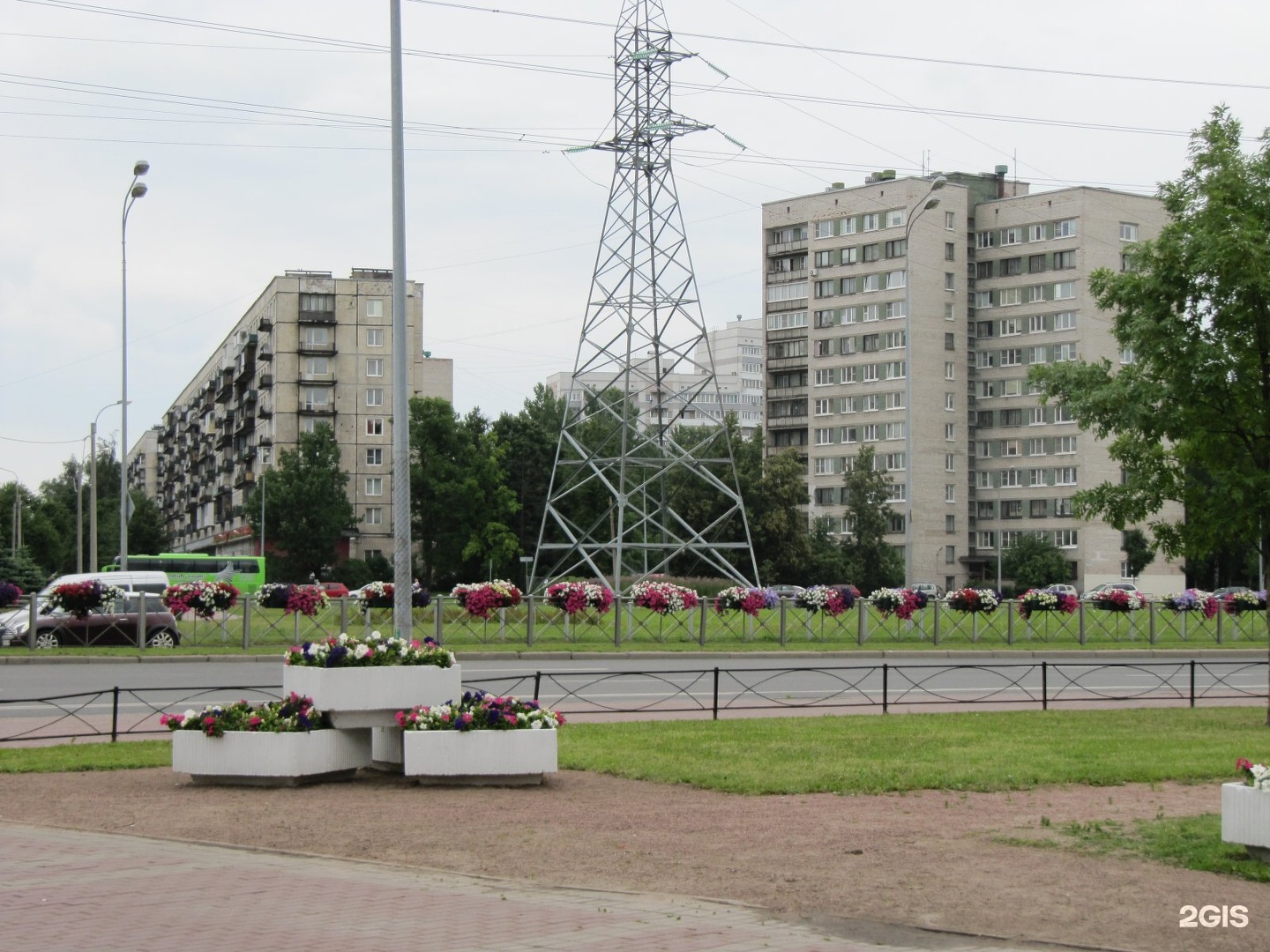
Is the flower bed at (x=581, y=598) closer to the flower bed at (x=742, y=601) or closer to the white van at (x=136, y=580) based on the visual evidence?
the flower bed at (x=742, y=601)

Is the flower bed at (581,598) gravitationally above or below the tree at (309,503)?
below

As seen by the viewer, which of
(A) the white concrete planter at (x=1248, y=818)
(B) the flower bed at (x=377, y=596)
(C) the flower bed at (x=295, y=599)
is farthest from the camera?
(B) the flower bed at (x=377, y=596)

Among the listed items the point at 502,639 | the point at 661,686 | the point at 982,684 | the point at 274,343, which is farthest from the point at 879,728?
the point at 274,343

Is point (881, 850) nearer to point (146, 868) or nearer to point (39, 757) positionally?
point (146, 868)

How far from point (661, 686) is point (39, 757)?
37.9 ft

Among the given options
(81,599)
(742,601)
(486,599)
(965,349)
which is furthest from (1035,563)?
(81,599)

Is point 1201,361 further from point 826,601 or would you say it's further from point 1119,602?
point 1119,602

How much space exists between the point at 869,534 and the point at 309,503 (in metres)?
34.7

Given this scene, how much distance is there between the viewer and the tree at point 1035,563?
88750 millimetres

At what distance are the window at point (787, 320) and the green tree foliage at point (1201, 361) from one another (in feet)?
292

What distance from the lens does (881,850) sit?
9.87m

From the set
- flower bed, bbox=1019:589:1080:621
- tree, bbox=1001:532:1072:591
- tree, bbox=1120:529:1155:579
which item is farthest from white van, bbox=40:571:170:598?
tree, bbox=1120:529:1155:579

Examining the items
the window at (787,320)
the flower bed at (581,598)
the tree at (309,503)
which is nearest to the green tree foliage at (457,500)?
the tree at (309,503)

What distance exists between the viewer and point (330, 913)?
304 inches
